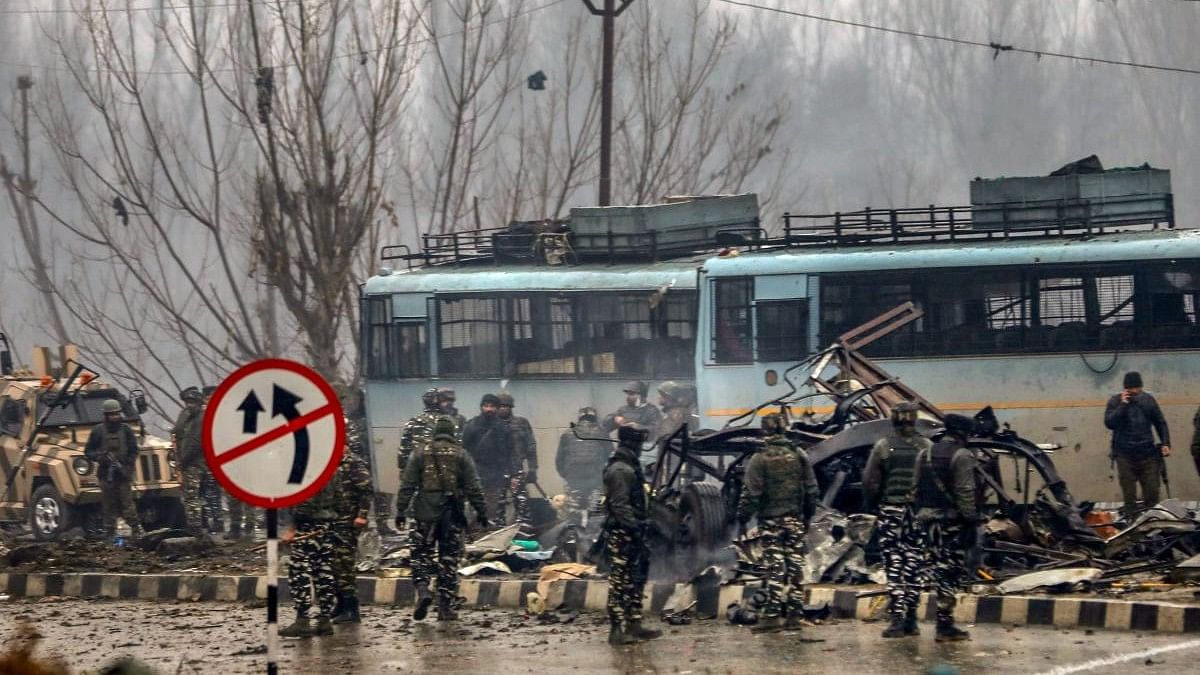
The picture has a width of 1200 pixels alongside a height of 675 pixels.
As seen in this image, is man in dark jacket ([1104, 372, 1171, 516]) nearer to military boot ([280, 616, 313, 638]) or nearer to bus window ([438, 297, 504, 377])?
bus window ([438, 297, 504, 377])

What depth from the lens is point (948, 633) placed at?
11.5m

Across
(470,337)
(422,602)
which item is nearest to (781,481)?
(422,602)

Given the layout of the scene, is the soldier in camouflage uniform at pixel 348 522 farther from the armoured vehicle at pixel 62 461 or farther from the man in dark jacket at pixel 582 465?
the armoured vehicle at pixel 62 461

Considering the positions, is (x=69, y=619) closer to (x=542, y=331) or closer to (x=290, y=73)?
(x=542, y=331)

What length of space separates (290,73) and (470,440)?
39.5 feet

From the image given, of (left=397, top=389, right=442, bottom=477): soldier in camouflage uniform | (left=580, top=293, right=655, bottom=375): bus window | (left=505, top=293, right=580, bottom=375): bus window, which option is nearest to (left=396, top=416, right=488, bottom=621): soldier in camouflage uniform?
(left=397, top=389, right=442, bottom=477): soldier in camouflage uniform

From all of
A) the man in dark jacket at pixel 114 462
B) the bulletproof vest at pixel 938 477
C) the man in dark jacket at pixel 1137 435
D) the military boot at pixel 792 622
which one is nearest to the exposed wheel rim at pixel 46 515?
the man in dark jacket at pixel 114 462

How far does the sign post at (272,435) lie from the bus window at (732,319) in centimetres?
1229

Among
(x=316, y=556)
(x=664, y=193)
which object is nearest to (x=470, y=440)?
(x=316, y=556)

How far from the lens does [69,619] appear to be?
14.5 m

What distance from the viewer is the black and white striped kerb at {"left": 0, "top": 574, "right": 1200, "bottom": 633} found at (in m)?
12.0

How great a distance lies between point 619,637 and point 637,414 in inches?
329

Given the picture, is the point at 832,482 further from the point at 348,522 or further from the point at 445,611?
the point at 348,522

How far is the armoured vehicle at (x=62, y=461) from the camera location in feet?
70.9
